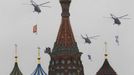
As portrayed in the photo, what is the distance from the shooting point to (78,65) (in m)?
199

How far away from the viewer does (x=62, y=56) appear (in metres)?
199

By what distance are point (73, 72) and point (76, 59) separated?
3.21 m

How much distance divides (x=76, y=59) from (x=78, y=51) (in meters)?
2.02

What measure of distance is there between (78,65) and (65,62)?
9.99ft

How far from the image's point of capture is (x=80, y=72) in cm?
19862

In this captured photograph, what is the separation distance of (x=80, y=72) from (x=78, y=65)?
5.44ft

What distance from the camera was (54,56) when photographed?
199 m

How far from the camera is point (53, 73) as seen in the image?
651ft

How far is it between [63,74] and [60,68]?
5.49 ft

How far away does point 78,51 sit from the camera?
Answer: 7859 inches

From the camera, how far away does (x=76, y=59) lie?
19888cm

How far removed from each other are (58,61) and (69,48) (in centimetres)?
393

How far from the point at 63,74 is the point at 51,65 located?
3.99 m

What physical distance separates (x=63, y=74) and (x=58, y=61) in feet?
11.9
